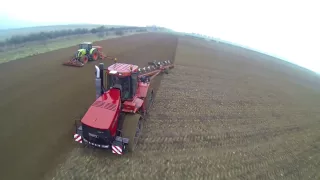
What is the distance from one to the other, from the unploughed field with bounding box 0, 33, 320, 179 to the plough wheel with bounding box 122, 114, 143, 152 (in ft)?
0.99

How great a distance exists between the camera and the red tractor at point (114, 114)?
7.92m

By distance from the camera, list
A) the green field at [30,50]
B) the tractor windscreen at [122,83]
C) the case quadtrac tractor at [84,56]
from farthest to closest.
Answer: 1. the green field at [30,50]
2. the case quadtrac tractor at [84,56]
3. the tractor windscreen at [122,83]

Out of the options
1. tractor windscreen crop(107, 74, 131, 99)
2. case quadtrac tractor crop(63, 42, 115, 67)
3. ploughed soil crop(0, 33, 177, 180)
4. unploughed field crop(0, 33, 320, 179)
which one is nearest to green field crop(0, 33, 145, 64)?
ploughed soil crop(0, 33, 177, 180)

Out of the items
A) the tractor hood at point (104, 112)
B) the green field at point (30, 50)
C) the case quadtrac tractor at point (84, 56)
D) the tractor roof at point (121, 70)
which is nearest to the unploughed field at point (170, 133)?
the tractor hood at point (104, 112)

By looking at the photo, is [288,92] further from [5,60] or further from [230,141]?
[5,60]

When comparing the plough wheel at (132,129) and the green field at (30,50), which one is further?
the green field at (30,50)

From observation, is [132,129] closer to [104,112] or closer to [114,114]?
[114,114]

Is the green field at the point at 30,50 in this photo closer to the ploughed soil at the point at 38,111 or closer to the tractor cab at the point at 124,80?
the ploughed soil at the point at 38,111

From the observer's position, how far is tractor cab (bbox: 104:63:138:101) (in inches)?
368

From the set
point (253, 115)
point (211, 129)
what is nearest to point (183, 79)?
point (253, 115)

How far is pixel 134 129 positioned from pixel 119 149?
4.09 feet

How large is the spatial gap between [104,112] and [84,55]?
14.0 m

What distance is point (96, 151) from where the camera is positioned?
8.37 meters

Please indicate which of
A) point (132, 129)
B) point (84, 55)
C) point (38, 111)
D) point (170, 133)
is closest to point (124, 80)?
point (132, 129)
